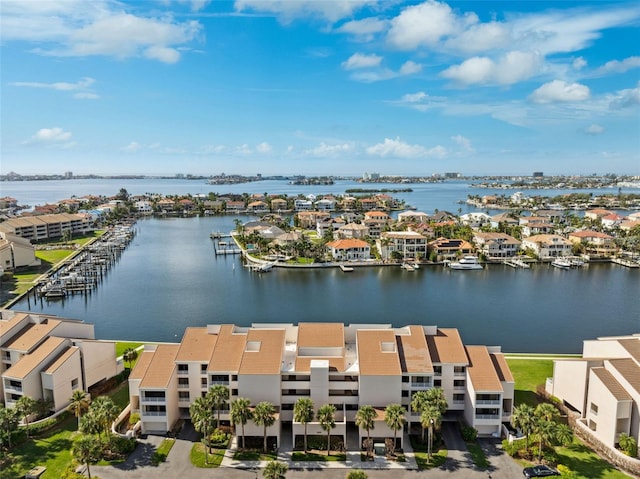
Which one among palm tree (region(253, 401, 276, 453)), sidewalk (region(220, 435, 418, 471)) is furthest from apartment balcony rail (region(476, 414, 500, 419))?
palm tree (region(253, 401, 276, 453))

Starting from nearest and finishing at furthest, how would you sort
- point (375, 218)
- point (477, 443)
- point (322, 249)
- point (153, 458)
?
point (153, 458) < point (477, 443) < point (322, 249) < point (375, 218)

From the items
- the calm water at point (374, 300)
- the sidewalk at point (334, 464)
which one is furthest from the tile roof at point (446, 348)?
the calm water at point (374, 300)

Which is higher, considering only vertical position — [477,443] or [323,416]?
[323,416]

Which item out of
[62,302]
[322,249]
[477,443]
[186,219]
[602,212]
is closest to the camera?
[477,443]

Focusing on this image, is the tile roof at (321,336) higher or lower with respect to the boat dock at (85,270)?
higher

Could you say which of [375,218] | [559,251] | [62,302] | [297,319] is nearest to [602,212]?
[559,251]

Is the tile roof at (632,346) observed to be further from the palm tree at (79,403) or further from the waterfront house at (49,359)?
the waterfront house at (49,359)

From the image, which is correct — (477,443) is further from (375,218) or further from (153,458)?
(375,218)

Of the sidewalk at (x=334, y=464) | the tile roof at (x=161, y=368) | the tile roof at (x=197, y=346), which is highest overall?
the tile roof at (x=197, y=346)

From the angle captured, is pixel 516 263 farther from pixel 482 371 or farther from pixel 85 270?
pixel 85 270
